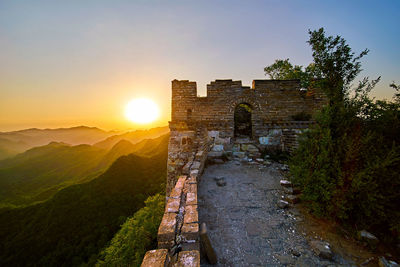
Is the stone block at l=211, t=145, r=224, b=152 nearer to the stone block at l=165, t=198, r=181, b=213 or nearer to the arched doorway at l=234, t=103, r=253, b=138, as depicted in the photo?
the arched doorway at l=234, t=103, r=253, b=138

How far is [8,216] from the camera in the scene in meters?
18.1

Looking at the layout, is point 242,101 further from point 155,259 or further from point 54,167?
point 54,167

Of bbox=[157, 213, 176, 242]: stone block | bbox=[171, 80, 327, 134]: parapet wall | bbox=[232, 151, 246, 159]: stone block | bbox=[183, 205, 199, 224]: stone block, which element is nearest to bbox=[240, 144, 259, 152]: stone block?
bbox=[232, 151, 246, 159]: stone block

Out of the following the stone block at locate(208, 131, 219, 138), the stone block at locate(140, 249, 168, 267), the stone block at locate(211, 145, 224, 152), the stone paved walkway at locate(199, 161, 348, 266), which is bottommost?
the stone paved walkway at locate(199, 161, 348, 266)

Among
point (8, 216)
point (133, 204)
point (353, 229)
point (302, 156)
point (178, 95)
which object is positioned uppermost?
point (178, 95)

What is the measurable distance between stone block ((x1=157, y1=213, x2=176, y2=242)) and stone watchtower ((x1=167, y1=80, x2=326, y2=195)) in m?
4.25

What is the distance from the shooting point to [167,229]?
1953 millimetres

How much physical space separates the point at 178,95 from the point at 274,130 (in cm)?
500

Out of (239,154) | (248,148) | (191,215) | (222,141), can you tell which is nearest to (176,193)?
(191,215)

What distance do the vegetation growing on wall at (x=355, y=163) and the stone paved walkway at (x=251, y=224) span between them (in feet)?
2.53

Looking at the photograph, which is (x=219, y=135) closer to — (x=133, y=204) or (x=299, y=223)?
(x=299, y=223)

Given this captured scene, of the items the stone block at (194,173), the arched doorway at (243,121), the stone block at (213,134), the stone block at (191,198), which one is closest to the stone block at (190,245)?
the stone block at (191,198)

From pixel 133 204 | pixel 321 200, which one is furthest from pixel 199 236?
pixel 133 204

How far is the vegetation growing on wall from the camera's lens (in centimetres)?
208
